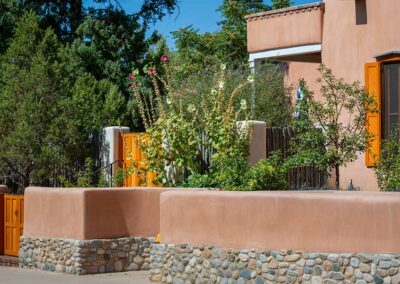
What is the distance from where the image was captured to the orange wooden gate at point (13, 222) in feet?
63.0

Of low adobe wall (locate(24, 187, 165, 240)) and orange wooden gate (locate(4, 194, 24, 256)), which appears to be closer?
low adobe wall (locate(24, 187, 165, 240))

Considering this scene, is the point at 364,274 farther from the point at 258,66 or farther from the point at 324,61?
the point at 258,66

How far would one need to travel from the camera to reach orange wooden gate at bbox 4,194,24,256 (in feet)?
63.0

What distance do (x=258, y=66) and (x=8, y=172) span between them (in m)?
8.36

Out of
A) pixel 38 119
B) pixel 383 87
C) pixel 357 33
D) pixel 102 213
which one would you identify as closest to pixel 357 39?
pixel 357 33

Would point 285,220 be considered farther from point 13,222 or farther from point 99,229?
point 13,222

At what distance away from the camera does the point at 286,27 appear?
72.8 feet

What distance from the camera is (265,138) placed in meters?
18.4

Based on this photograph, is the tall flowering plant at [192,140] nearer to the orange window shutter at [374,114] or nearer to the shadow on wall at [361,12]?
the orange window shutter at [374,114]

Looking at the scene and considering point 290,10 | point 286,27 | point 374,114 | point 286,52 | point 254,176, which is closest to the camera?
point 254,176

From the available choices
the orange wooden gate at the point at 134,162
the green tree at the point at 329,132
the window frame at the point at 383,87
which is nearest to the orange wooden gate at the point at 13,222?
the orange wooden gate at the point at 134,162

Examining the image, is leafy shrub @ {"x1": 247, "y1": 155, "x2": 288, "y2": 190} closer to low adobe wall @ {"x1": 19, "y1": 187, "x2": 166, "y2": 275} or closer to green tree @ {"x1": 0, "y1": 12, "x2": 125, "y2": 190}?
low adobe wall @ {"x1": 19, "y1": 187, "x2": 166, "y2": 275}

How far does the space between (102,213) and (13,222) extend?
3203 mm

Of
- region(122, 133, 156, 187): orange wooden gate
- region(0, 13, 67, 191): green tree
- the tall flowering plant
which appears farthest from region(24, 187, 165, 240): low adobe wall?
region(0, 13, 67, 191): green tree
